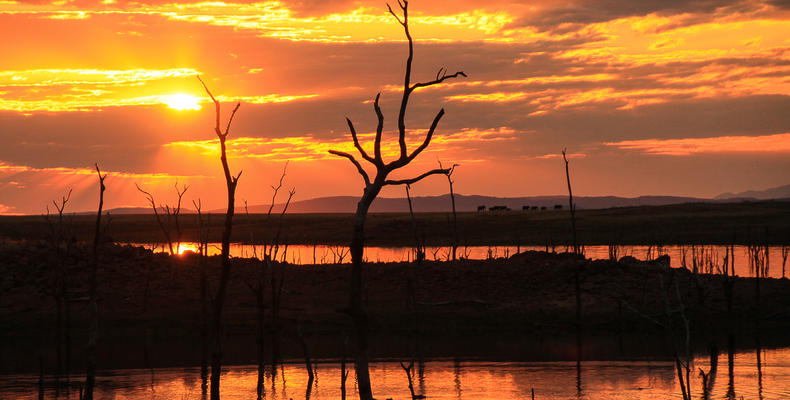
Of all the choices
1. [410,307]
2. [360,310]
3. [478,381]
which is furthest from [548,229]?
[360,310]

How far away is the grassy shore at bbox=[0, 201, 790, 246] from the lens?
3934 inches

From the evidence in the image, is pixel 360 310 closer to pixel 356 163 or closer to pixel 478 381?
pixel 356 163

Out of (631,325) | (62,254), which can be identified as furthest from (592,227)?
(62,254)

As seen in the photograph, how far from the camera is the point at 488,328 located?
4222 cm

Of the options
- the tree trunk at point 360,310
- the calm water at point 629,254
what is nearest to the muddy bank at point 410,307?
the calm water at point 629,254

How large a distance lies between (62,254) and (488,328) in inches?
848

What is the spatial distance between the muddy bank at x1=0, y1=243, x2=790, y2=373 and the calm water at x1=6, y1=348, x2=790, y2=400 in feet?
8.19

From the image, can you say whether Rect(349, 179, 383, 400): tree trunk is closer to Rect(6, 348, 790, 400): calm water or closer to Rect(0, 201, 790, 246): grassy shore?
Rect(6, 348, 790, 400): calm water

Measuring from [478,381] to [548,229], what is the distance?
85775mm

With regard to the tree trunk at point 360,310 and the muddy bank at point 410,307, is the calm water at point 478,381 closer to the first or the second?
the muddy bank at point 410,307

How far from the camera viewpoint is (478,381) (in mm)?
29734

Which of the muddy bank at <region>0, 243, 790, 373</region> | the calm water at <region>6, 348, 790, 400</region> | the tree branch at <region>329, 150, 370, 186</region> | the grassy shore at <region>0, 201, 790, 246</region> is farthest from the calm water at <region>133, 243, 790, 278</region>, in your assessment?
the tree branch at <region>329, 150, 370, 186</region>

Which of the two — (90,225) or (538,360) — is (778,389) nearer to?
(538,360)

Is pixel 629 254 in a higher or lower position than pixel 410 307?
higher
